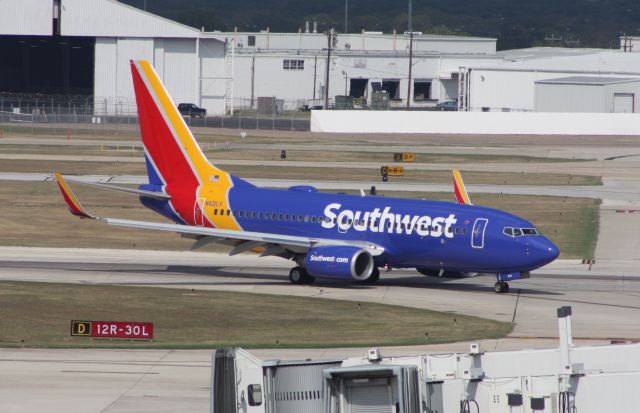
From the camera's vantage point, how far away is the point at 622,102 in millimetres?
154875

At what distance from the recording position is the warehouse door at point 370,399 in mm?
16062

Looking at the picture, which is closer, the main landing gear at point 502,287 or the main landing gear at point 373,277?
the main landing gear at point 502,287

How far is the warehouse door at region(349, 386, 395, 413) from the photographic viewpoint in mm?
16062

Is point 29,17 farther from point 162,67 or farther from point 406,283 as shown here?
point 406,283

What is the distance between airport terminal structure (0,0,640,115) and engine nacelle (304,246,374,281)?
111 metres

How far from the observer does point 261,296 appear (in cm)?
4381

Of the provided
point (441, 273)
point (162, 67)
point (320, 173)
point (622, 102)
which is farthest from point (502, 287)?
point (162, 67)

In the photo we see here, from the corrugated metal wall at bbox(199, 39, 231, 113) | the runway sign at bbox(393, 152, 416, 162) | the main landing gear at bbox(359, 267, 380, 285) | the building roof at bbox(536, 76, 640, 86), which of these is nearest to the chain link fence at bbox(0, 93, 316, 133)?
the corrugated metal wall at bbox(199, 39, 231, 113)

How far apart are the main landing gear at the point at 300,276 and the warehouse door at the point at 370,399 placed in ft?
102

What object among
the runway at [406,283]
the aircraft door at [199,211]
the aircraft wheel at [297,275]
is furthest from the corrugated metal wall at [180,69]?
the aircraft wheel at [297,275]

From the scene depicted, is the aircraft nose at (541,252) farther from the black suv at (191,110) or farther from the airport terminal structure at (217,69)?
the black suv at (191,110)

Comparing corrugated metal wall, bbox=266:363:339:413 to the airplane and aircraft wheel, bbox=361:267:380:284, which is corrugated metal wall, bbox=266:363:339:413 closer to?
the airplane

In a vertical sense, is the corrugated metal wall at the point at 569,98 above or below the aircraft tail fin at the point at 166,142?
above

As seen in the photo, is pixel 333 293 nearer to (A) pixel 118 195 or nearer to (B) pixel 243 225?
(B) pixel 243 225
